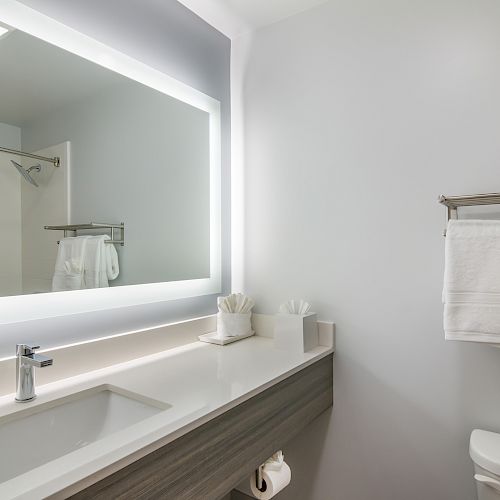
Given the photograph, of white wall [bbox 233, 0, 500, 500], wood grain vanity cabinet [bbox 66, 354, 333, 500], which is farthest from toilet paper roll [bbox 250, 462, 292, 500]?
white wall [bbox 233, 0, 500, 500]

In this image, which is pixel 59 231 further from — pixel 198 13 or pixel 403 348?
pixel 403 348

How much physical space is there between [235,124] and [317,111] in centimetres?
45

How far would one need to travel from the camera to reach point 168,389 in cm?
110

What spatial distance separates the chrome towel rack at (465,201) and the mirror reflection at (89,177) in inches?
39.9

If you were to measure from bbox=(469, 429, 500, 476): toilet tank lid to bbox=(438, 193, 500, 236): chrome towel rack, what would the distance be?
0.65 m

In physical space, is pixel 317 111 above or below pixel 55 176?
above

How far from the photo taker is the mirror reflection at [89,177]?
3.75 ft

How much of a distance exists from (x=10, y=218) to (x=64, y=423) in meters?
0.60

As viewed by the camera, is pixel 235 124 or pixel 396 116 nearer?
pixel 396 116

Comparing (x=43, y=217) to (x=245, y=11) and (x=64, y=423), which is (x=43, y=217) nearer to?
(x=64, y=423)

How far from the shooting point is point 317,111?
5.34ft

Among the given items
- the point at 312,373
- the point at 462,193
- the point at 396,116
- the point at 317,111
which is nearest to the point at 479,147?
the point at 462,193

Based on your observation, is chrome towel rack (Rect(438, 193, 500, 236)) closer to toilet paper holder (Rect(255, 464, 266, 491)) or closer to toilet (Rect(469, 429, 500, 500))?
toilet (Rect(469, 429, 500, 500))

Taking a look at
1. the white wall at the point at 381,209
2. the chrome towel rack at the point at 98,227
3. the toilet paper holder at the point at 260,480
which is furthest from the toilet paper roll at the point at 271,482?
the chrome towel rack at the point at 98,227
